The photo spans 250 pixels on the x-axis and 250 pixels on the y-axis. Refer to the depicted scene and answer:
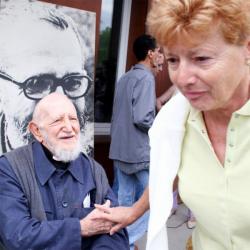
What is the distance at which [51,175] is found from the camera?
73.4 inches

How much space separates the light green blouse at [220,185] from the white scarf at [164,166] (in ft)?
0.13

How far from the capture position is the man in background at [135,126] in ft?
11.4

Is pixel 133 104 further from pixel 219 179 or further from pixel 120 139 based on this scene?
pixel 219 179

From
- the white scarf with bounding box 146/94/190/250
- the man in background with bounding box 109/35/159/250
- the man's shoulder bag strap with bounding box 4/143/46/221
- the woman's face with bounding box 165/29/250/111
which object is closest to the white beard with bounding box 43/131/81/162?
the man's shoulder bag strap with bounding box 4/143/46/221

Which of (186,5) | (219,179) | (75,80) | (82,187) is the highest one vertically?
(186,5)

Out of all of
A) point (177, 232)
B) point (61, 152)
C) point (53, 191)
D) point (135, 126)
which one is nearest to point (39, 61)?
point (135, 126)

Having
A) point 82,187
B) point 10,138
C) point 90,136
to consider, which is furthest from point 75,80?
point 82,187

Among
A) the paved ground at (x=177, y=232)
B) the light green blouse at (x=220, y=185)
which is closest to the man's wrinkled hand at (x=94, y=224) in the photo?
the light green blouse at (x=220, y=185)

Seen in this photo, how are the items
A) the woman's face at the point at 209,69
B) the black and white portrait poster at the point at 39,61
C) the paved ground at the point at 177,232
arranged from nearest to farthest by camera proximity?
the woman's face at the point at 209,69 → the black and white portrait poster at the point at 39,61 → the paved ground at the point at 177,232

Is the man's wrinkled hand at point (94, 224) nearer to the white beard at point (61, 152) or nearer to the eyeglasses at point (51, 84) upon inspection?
the white beard at point (61, 152)

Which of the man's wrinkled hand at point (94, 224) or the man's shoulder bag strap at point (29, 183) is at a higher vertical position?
the man's shoulder bag strap at point (29, 183)

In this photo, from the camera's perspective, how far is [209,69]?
1.13 m

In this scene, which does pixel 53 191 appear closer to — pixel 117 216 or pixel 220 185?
pixel 117 216

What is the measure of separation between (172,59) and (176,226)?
11.3ft
